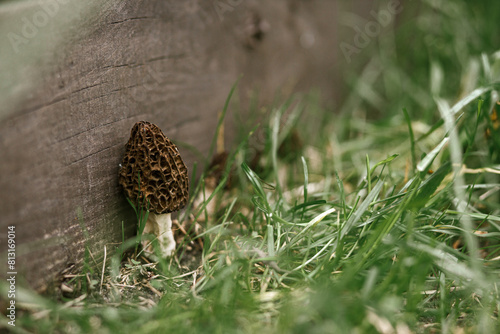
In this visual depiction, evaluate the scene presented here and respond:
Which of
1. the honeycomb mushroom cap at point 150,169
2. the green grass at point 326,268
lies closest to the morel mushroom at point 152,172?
the honeycomb mushroom cap at point 150,169

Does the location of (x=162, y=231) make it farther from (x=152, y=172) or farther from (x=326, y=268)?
(x=326, y=268)

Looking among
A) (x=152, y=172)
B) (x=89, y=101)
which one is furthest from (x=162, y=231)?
(x=89, y=101)

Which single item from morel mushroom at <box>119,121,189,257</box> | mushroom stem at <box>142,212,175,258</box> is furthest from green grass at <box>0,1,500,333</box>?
morel mushroom at <box>119,121,189,257</box>

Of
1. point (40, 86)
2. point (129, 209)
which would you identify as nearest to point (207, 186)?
point (129, 209)

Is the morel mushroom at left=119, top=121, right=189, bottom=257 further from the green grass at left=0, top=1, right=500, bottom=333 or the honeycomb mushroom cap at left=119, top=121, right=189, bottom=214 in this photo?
the green grass at left=0, top=1, right=500, bottom=333

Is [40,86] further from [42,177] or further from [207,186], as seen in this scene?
[207,186]

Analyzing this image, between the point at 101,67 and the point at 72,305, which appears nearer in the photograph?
the point at 72,305
